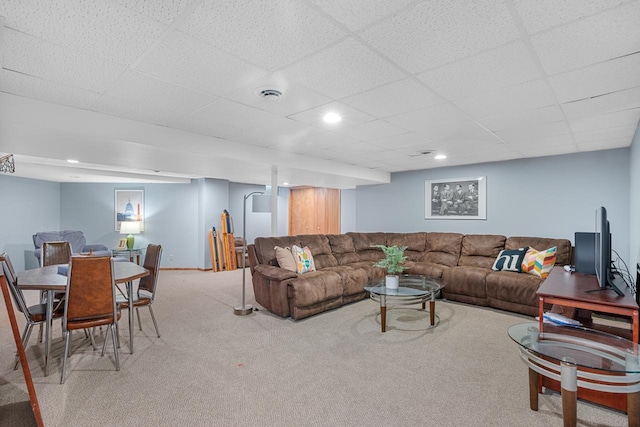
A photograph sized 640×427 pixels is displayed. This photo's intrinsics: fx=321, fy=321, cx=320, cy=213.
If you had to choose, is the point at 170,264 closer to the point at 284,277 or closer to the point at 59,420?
the point at 284,277

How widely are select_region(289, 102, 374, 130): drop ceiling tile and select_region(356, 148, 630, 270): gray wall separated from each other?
10.8 feet

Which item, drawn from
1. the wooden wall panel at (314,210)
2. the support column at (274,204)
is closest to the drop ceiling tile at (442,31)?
the support column at (274,204)

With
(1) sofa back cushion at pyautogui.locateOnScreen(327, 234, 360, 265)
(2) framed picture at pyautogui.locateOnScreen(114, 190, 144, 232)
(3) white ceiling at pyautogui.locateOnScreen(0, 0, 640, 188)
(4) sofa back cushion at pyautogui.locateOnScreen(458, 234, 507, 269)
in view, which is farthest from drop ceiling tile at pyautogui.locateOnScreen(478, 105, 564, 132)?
(2) framed picture at pyautogui.locateOnScreen(114, 190, 144, 232)

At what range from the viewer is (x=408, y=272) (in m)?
5.20

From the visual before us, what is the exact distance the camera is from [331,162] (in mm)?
5461

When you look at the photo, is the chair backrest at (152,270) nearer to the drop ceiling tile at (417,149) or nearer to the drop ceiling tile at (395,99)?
the drop ceiling tile at (395,99)

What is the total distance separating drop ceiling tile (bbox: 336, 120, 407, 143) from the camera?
11.1 feet

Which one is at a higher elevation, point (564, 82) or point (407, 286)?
point (564, 82)

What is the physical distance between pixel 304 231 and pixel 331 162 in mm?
3899

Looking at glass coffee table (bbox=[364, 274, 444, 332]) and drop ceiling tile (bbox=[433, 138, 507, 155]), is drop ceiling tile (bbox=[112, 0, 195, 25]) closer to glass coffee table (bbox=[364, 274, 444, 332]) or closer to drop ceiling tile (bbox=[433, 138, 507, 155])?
glass coffee table (bbox=[364, 274, 444, 332])

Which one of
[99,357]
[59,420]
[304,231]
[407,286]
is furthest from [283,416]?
[304,231]

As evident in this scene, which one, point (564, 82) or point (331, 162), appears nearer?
point (564, 82)

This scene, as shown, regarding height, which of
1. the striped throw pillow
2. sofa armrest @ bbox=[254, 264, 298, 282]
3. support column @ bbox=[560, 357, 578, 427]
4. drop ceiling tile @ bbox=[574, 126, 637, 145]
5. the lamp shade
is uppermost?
drop ceiling tile @ bbox=[574, 126, 637, 145]

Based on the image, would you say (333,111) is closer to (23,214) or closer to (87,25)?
(87,25)
